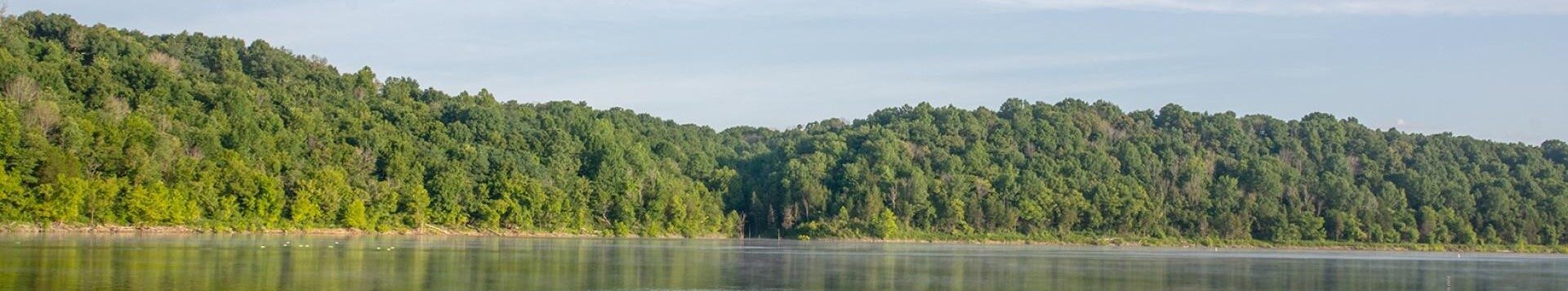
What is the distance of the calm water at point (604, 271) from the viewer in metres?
33.0

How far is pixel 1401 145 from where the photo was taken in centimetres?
13725

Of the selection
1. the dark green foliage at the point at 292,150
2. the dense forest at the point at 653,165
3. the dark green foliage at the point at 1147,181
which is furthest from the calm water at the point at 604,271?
the dark green foliage at the point at 1147,181

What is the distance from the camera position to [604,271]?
41.1 meters

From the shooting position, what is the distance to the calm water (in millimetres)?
32969

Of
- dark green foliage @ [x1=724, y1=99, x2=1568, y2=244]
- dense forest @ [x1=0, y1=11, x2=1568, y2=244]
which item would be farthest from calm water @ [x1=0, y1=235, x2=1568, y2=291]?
dark green foliage @ [x1=724, y1=99, x2=1568, y2=244]

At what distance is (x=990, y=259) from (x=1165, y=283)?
20.1m

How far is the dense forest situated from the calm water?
13.5 m

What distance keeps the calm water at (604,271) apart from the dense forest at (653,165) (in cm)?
1345

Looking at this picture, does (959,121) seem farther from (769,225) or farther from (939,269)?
(939,269)

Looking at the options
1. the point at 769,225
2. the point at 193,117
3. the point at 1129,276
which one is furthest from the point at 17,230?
the point at 769,225

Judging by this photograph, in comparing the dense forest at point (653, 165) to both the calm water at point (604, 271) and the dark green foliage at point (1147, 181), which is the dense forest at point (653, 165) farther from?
the calm water at point (604, 271)

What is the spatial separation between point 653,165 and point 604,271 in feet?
261

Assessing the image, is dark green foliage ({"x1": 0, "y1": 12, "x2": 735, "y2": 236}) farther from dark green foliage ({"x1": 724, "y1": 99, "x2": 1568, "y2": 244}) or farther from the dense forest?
dark green foliage ({"x1": 724, "y1": 99, "x2": 1568, "y2": 244})

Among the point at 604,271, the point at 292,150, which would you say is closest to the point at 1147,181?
the point at 292,150
